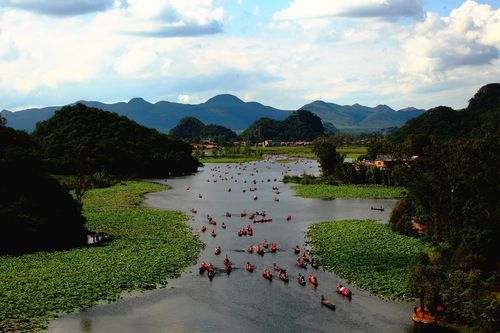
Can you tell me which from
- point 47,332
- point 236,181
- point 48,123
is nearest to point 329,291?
point 47,332

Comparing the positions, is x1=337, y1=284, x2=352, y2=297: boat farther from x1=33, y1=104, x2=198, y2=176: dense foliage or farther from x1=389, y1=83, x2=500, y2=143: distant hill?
x1=389, y1=83, x2=500, y2=143: distant hill

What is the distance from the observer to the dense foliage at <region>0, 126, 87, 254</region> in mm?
52969

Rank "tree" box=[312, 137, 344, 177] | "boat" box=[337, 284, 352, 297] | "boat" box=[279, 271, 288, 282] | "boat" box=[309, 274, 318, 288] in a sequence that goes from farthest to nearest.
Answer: "tree" box=[312, 137, 344, 177] < "boat" box=[279, 271, 288, 282] < "boat" box=[309, 274, 318, 288] < "boat" box=[337, 284, 352, 297]

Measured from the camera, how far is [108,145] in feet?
454

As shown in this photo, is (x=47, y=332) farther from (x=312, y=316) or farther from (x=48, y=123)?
(x=48, y=123)

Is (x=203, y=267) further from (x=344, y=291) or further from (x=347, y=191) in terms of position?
(x=347, y=191)

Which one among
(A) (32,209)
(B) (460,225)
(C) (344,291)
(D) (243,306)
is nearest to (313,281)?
(C) (344,291)

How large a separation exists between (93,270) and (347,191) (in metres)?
69.1

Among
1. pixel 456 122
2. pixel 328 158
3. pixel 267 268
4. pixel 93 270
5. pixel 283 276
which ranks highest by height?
pixel 456 122

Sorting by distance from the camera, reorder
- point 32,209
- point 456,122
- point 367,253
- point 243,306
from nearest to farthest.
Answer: point 243,306 → point 367,253 → point 32,209 → point 456,122

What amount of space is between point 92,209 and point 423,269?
5783 centimetres

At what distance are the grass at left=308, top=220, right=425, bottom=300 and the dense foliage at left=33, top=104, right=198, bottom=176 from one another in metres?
75.1

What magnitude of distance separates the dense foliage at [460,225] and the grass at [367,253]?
3336 mm

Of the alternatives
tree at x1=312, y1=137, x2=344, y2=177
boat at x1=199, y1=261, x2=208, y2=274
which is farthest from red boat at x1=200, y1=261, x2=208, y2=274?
tree at x1=312, y1=137, x2=344, y2=177
